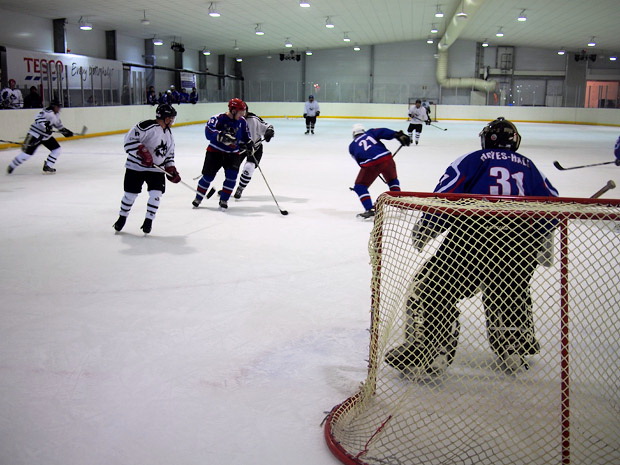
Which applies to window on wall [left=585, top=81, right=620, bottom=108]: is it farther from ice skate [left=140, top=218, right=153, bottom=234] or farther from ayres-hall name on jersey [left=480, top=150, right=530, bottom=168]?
ayres-hall name on jersey [left=480, top=150, right=530, bottom=168]

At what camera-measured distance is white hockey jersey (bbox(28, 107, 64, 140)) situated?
8.97m

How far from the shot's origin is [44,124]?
898 cm

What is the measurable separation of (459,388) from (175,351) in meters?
1.32

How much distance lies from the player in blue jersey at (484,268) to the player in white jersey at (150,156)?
311cm

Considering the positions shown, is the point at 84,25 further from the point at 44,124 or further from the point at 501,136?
the point at 501,136

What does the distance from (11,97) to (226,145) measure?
9.42m

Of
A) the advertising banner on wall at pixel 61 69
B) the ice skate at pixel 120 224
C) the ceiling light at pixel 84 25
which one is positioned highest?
the ceiling light at pixel 84 25

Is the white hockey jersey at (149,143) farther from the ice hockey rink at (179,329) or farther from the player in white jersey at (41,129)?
the player in white jersey at (41,129)

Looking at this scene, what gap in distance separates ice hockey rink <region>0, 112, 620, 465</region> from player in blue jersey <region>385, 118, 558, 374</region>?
0.40m

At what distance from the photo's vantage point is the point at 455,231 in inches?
94.9

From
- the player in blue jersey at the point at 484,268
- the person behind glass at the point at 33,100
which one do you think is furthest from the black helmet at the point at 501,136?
the person behind glass at the point at 33,100

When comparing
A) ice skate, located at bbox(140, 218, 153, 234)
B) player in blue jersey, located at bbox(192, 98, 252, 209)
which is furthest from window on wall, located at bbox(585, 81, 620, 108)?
ice skate, located at bbox(140, 218, 153, 234)

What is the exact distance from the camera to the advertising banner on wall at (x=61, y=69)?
15250 mm

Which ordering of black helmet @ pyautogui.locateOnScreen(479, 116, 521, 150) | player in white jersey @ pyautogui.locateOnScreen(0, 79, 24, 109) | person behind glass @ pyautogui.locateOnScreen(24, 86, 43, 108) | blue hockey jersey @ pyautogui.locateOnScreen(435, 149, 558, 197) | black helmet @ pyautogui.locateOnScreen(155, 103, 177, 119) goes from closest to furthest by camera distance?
blue hockey jersey @ pyautogui.locateOnScreen(435, 149, 558, 197) < black helmet @ pyautogui.locateOnScreen(479, 116, 521, 150) < black helmet @ pyautogui.locateOnScreen(155, 103, 177, 119) < player in white jersey @ pyautogui.locateOnScreen(0, 79, 24, 109) < person behind glass @ pyautogui.locateOnScreen(24, 86, 43, 108)
